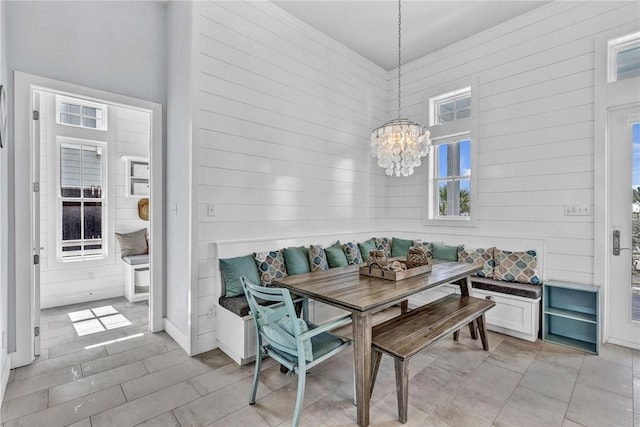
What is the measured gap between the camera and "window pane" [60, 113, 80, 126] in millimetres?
4043

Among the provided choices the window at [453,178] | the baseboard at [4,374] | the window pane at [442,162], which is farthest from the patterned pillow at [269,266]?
the window pane at [442,162]

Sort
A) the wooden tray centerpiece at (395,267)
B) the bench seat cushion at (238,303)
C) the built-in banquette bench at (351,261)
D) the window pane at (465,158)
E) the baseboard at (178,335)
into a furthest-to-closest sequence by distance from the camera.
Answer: the window pane at (465,158), the baseboard at (178,335), the built-in banquette bench at (351,261), the bench seat cushion at (238,303), the wooden tray centerpiece at (395,267)

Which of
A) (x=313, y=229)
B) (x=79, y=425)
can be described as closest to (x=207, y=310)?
(x=79, y=425)

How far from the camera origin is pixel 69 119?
161 inches

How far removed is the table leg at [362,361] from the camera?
1817 millimetres

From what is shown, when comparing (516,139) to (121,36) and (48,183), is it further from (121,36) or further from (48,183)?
(48,183)

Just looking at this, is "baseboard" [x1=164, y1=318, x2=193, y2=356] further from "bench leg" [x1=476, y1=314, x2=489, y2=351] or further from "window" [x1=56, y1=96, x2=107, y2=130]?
"window" [x1=56, y1=96, x2=107, y2=130]

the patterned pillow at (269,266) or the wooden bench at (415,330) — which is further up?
the patterned pillow at (269,266)

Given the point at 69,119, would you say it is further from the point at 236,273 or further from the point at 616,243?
the point at 616,243

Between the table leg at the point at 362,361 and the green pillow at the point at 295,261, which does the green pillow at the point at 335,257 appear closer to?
the green pillow at the point at 295,261

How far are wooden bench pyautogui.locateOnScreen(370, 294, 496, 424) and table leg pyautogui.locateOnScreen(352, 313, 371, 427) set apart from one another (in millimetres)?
162

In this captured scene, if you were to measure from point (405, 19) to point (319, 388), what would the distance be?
3.94 metres

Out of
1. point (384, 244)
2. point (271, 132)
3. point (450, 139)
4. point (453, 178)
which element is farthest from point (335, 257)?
point (450, 139)

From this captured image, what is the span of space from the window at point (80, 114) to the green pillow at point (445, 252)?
4.87m
